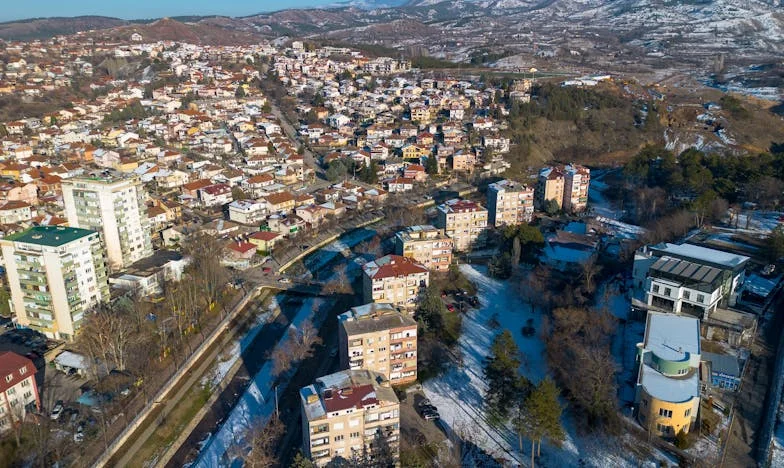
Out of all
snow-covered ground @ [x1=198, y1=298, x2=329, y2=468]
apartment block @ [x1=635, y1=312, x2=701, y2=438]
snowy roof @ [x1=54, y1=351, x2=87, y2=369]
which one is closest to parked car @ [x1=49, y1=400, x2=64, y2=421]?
snowy roof @ [x1=54, y1=351, x2=87, y2=369]

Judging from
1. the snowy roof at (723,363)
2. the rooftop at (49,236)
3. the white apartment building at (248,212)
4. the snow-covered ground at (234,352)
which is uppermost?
the rooftop at (49,236)

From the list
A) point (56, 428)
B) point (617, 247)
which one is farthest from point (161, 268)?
point (617, 247)

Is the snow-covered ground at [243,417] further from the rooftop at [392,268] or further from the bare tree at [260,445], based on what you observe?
the rooftop at [392,268]

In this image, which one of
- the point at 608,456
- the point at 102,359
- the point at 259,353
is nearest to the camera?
the point at 608,456

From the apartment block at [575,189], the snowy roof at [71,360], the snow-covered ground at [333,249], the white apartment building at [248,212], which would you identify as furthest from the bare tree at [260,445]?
the apartment block at [575,189]

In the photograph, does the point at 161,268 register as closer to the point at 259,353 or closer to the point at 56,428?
the point at 259,353

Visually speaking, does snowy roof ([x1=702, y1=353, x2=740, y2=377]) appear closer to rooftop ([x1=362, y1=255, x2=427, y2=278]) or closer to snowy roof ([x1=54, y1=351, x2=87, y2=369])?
rooftop ([x1=362, y1=255, x2=427, y2=278])
